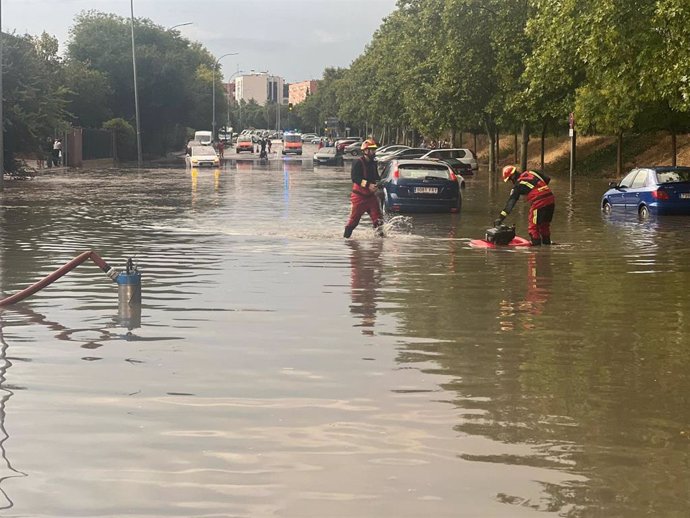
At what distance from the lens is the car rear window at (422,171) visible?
95.2 feet

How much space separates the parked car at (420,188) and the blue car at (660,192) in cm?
444

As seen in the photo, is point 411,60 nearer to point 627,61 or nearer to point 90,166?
point 90,166

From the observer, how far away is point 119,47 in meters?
95.4

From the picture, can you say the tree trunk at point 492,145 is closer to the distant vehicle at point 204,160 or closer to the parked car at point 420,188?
the distant vehicle at point 204,160

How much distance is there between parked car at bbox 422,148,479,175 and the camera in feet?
194

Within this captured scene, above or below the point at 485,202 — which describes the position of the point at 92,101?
above

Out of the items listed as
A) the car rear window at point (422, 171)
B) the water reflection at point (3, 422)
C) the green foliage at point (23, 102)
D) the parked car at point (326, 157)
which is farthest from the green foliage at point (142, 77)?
the water reflection at point (3, 422)

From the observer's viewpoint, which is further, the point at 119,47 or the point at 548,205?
the point at 119,47

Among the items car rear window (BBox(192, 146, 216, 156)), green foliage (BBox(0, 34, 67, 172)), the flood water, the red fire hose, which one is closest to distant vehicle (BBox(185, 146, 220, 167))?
car rear window (BBox(192, 146, 216, 156))

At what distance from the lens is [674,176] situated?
2856 cm

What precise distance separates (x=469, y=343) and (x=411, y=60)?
63925 millimetres

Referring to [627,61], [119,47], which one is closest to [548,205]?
[627,61]

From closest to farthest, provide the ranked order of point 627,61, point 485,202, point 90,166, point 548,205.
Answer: point 548,205 → point 627,61 → point 485,202 → point 90,166

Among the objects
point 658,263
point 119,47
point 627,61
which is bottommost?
point 658,263
